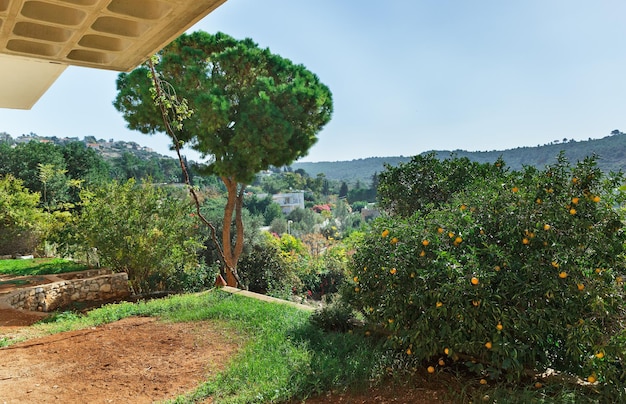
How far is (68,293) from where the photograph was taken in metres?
6.57

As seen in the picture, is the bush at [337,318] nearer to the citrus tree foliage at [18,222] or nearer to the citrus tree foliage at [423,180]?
the citrus tree foliage at [423,180]

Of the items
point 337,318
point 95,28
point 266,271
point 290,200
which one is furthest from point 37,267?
point 290,200

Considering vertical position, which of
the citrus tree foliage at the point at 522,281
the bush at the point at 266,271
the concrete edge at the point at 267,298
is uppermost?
the citrus tree foliage at the point at 522,281

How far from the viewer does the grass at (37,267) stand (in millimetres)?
8164

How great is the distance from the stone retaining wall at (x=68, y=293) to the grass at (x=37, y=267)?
1.69 meters

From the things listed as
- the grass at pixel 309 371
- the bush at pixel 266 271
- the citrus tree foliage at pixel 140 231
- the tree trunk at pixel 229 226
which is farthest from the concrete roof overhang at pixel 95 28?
the tree trunk at pixel 229 226

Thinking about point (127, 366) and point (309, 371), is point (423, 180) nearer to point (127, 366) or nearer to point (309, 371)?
point (309, 371)

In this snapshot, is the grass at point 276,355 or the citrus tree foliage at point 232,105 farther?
the citrus tree foliage at point 232,105

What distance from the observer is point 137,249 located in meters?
6.64

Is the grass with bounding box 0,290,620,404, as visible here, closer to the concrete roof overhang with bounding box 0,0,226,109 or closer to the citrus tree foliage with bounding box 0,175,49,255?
the concrete roof overhang with bounding box 0,0,226,109

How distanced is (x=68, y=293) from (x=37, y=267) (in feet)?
9.79

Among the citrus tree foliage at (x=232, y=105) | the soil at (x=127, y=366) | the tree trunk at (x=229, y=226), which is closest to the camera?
the soil at (x=127, y=366)

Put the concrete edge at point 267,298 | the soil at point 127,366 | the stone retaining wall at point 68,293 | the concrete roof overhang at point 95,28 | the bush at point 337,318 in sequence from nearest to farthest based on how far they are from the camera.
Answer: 1. the concrete roof overhang at point 95,28
2. the soil at point 127,366
3. the bush at point 337,318
4. the concrete edge at point 267,298
5. the stone retaining wall at point 68,293

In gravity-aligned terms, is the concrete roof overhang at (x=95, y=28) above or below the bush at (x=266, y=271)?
above
